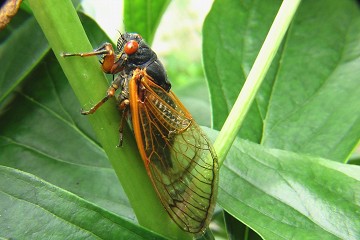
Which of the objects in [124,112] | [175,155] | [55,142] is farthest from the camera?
[55,142]

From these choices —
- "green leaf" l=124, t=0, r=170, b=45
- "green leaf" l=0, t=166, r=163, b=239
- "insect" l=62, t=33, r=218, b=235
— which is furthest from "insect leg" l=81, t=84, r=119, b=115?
"green leaf" l=124, t=0, r=170, b=45

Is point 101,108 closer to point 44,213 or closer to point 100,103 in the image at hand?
point 100,103

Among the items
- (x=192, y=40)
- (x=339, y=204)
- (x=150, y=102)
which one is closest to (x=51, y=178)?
(x=150, y=102)

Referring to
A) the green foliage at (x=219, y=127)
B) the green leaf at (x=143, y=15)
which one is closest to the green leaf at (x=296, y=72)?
the green foliage at (x=219, y=127)

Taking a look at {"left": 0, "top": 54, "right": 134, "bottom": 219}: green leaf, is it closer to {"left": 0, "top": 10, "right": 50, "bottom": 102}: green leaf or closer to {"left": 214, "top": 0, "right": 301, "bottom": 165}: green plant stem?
{"left": 0, "top": 10, "right": 50, "bottom": 102}: green leaf

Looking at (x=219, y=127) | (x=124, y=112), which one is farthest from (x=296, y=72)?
(x=124, y=112)

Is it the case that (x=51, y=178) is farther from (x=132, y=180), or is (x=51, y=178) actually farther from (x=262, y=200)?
(x=262, y=200)
